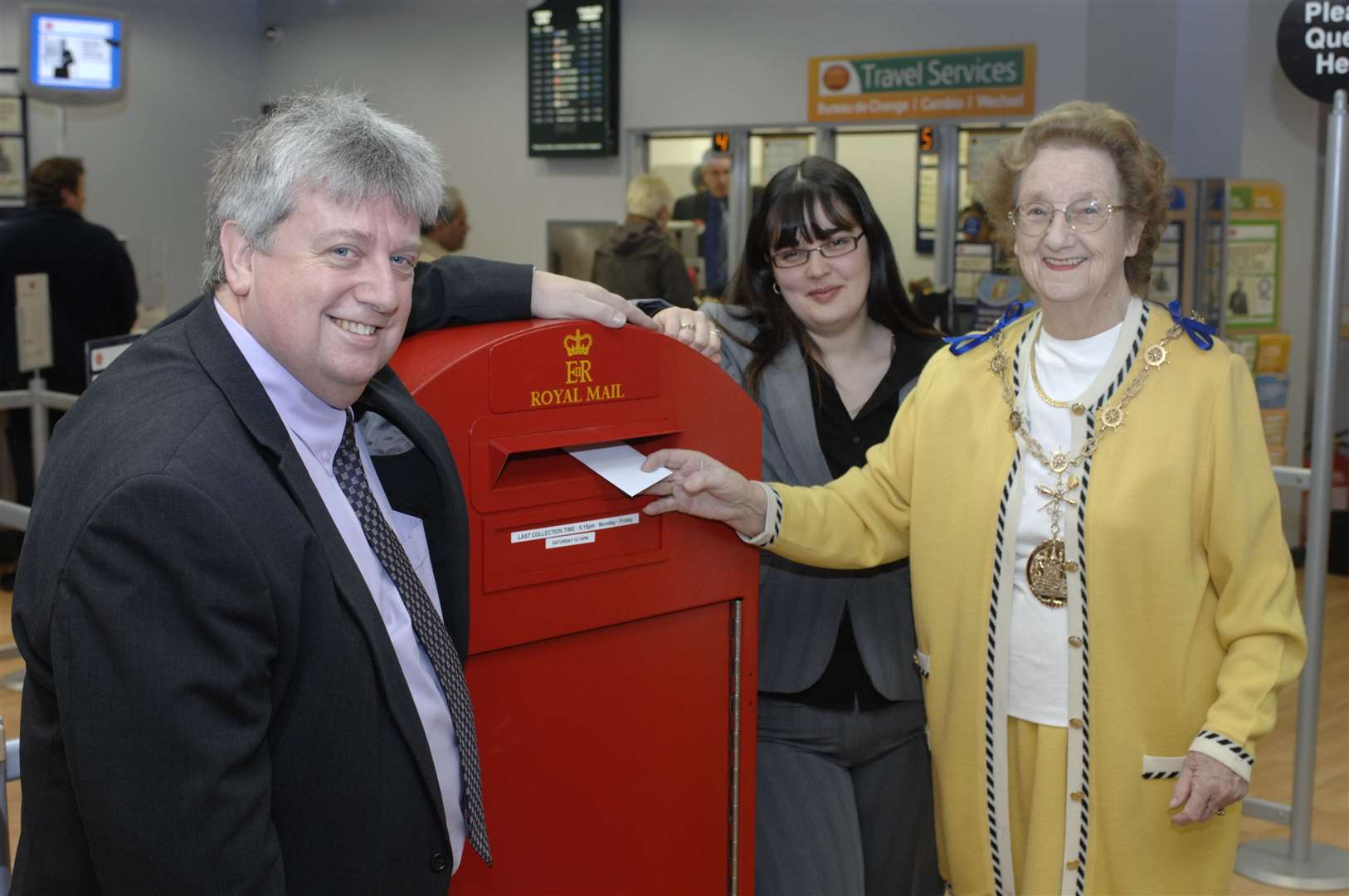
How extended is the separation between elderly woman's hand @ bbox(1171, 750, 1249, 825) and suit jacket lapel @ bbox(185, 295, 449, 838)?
1.12 meters

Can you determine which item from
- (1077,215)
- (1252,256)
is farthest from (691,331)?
(1252,256)

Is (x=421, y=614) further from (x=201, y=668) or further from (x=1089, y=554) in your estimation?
(x=1089, y=554)

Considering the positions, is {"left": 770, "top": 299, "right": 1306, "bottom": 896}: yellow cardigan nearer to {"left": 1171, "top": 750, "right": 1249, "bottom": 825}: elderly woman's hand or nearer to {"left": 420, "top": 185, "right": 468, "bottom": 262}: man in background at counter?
{"left": 1171, "top": 750, "right": 1249, "bottom": 825}: elderly woman's hand

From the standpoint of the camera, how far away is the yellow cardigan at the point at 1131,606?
1868 mm

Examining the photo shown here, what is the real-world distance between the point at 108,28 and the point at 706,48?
4282 mm

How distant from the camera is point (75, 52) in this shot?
6.23 m

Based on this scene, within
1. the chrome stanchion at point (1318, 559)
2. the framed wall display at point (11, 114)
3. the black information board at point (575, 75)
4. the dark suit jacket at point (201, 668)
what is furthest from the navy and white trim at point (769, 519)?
the black information board at point (575, 75)

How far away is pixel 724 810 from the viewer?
2107 millimetres

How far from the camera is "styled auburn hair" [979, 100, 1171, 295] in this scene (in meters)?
1.95

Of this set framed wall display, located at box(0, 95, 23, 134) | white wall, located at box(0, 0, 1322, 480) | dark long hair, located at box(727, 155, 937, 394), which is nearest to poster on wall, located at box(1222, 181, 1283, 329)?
white wall, located at box(0, 0, 1322, 480)

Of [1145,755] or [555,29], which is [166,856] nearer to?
[1145,755]

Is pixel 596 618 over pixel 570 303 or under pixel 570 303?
under

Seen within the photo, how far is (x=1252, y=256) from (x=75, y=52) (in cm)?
597

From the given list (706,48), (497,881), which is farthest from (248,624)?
(706,48)
